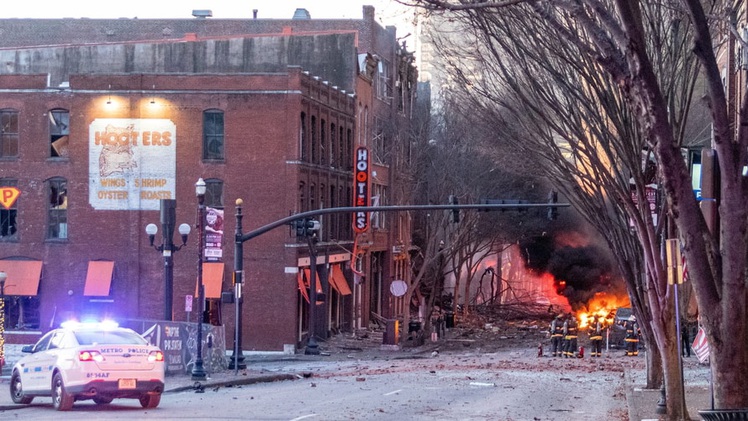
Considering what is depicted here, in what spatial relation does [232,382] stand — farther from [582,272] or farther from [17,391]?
[582,272]

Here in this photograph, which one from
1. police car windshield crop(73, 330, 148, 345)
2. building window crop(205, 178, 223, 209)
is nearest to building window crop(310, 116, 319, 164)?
building window crop(205, 178, 223, 209)

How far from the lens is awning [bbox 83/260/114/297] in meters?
45.4

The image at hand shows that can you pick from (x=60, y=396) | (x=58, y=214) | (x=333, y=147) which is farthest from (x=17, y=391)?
(x=333, y=147)

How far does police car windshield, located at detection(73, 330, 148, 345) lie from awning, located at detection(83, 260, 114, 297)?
24948 mm

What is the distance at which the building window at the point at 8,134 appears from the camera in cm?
4622

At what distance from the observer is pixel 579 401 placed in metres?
25.6

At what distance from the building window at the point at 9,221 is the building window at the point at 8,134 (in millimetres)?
1105

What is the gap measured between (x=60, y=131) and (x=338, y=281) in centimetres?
1405

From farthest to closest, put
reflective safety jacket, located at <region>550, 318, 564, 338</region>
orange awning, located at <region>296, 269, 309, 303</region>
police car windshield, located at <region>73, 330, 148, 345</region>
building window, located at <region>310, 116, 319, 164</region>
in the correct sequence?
1. building window, located at <region>310, 116, 319, 164</region>
2. orange awning, located at <region>296, 269, 309, 303</region>
3. reflective safety jacket, located at <region>550, 318, 564, 338</region>
4. police car windshield, located at <region>73, 330, 148, 345</region>

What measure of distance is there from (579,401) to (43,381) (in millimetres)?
11472

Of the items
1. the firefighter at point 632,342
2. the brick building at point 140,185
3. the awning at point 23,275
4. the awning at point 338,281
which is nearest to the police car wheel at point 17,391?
the brick building at point 140,185

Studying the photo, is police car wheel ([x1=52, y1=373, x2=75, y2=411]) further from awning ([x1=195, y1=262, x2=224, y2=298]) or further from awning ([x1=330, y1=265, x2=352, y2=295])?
awning ([x1=330, y1=265, x2=352, y2=295])

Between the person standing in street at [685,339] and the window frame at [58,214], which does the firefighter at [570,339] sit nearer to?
the person standing in street at [685,339]

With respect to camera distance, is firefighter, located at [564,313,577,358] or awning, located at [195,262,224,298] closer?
firefighter, located at [564,313,577,358]
